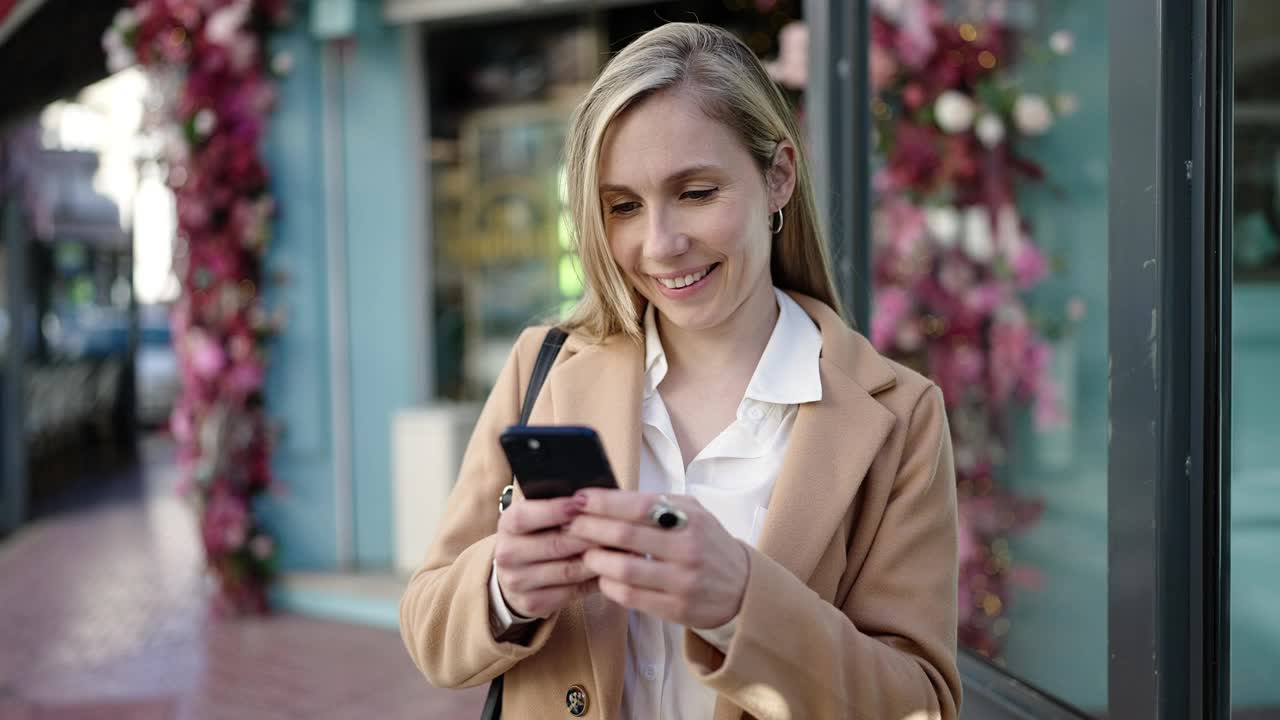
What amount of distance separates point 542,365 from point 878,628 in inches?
25.8

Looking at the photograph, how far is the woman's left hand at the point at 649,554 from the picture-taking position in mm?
1267

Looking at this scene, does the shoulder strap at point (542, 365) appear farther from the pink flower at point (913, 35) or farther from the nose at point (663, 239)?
the pink flower at point (913, 35)

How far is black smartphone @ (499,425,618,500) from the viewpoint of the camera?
1263 mm

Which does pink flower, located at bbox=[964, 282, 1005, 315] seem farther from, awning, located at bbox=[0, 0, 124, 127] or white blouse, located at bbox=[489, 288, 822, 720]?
awning, located at bbox=[0, 0, 124, 127]

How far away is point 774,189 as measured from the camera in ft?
5.49

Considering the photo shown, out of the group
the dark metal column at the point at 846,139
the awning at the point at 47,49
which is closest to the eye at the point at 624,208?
the dark metal column at the point at 846,139

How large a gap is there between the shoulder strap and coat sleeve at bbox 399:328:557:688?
16mm

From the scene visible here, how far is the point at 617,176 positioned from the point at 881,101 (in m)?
2.57

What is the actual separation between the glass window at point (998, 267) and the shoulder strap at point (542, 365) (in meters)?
2.30

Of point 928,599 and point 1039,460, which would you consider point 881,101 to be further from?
point 928,599

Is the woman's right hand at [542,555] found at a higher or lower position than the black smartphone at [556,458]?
lower

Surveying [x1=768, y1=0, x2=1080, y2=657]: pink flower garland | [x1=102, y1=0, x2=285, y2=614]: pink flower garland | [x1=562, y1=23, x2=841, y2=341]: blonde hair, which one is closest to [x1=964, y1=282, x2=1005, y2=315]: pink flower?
[x1=768, y1=0, x2=1080, y2=657]: pink flower garland

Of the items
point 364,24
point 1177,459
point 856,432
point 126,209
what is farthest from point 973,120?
point 126,209

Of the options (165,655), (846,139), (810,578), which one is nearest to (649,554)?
(810,578)
